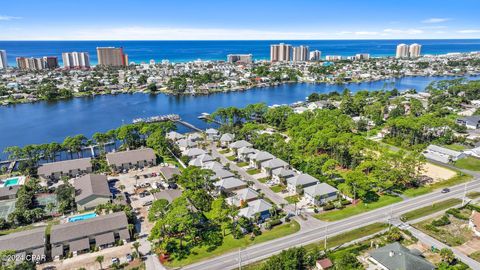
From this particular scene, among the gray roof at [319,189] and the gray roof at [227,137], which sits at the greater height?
the gray roof at [227,137]

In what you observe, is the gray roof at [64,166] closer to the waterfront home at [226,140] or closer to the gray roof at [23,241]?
the gray roof at [23,241]

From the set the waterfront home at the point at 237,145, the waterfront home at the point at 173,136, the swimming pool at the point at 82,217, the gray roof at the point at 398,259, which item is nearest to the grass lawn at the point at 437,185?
the gray roof at the point at 398,259

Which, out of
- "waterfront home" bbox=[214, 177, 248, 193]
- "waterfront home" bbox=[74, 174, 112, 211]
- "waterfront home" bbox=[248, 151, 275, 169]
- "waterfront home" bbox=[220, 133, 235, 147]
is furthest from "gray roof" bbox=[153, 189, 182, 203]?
"waterfront home" bbox=[220, 133, 235, 147]

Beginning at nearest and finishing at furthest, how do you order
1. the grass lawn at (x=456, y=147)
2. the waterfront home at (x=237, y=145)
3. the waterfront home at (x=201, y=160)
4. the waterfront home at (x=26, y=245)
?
the waterfront home at (x=26, y=245) < the waterfront home at (x=201, y=160) < the waterfront home at (x=237, y=145) < the grass lawn at (x=456, y=147)

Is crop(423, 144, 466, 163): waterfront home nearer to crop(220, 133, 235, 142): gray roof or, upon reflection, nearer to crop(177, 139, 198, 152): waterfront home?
crop(220, 133, 235, 142): gray roof

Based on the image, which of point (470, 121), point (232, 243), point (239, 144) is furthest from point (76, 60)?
point (470, 121)

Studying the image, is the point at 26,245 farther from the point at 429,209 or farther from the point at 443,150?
the point at 443,150
